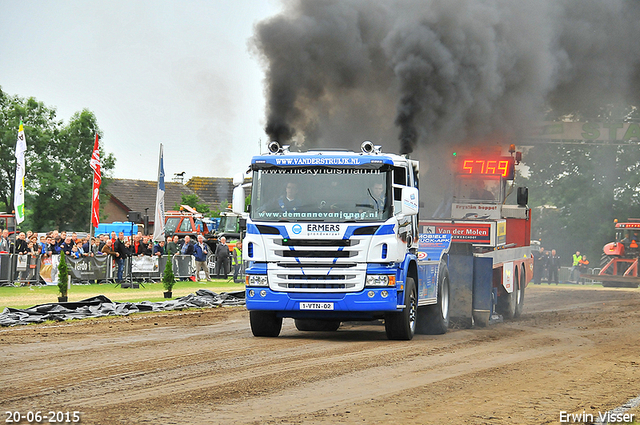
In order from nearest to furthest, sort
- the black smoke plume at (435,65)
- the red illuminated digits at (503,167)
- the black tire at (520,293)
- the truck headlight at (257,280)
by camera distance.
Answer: the truck headlight at (257,280)
the black tire at (520,293)
the red illuminated digits at (503,167)
the black smoke plume at (435,65)

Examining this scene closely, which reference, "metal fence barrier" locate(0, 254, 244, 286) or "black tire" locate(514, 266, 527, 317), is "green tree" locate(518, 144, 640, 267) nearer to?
"metal fence barrier" locate(0, 254, 244, 286)

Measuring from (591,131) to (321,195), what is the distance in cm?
2335

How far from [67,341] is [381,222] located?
16.5ft

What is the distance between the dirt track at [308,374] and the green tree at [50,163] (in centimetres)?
3800

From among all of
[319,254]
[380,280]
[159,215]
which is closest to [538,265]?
[159,215]

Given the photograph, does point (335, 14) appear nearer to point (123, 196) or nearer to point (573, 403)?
point (573, 403)

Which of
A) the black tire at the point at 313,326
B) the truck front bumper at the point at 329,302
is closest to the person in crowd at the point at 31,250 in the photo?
the black tire at the point at 313,326

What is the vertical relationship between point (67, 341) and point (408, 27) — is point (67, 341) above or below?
below

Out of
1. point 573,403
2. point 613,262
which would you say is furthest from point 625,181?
point 573,403

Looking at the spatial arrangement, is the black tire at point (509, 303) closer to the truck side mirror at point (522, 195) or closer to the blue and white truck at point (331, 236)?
the truck side mirror at point (522, 195)

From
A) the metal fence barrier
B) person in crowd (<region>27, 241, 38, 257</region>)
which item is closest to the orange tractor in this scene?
the metal fence barrier

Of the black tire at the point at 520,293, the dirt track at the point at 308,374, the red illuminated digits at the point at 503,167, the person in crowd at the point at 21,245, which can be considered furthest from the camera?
the person in crowd at the point at 21,245

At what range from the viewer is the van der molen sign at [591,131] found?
102 feet

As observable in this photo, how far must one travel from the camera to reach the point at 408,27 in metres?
23.3
